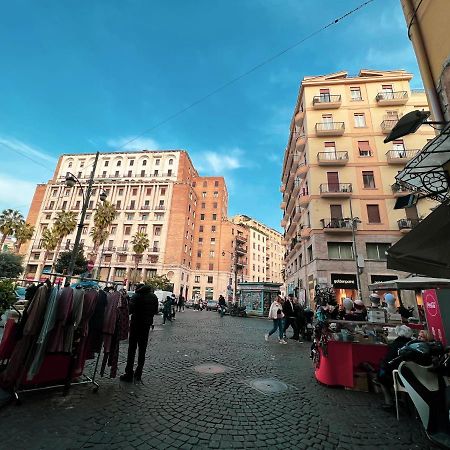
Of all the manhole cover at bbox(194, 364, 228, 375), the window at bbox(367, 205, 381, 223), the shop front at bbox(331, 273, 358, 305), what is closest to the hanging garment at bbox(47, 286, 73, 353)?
the manhole cover at bbox(194, 364, 228, 375)

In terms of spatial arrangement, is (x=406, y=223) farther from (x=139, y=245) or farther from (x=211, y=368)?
(x=139, y=245)

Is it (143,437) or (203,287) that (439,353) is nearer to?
(143,437)

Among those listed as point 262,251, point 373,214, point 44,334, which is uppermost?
point 262,251

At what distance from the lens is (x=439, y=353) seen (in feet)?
11.0

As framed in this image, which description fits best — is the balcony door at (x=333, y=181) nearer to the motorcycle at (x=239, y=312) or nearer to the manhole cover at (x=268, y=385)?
the motorcycle at (x=239, y=312)

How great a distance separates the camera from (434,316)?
6.29 m

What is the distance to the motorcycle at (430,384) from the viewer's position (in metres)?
2.86

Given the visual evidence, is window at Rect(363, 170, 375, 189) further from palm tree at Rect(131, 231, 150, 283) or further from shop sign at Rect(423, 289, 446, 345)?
palm tree at Rect(131, 231, 150, 283)

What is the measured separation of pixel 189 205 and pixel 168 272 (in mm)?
17698

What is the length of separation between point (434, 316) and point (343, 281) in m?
17.4

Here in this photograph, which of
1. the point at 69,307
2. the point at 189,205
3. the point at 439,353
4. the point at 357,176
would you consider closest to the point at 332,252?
the point at 357,176

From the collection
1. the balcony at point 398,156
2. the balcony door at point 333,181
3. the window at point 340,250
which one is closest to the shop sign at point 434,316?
the window at point 340,250

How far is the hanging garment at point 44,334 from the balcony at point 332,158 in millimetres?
25773

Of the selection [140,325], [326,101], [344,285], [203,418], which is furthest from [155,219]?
[203,418]
